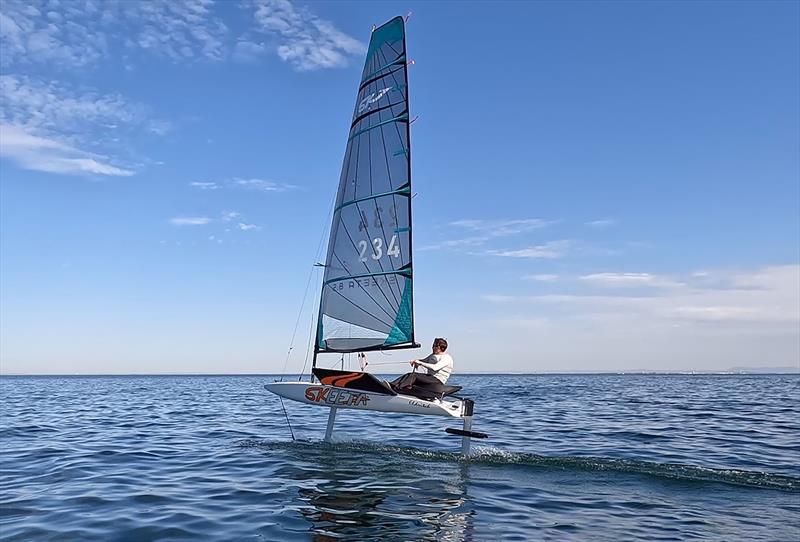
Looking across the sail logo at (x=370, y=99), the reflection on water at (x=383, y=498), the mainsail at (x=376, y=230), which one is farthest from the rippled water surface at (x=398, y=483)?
the sail logo at (x=370, y=99)

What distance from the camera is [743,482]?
1423cm

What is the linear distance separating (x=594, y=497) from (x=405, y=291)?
28.4 feet

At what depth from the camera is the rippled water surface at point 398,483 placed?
10492mm

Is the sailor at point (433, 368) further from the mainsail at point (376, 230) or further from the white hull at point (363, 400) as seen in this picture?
the mainsail at point (376, 230)

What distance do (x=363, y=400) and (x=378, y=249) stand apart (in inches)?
194

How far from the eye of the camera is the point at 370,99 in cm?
2164

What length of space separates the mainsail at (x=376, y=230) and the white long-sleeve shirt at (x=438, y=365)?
60.3 inches

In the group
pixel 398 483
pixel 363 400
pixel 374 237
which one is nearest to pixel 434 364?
pixel 363 400

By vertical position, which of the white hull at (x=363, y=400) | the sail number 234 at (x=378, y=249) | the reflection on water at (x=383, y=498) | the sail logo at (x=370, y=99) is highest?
the sail logo at (x=370, y=99)

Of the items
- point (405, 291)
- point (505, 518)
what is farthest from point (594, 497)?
point (405, 291)

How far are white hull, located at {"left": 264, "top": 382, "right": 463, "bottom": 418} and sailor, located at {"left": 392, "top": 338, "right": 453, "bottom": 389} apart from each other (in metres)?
0.55

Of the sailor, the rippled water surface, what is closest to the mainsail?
the sailor

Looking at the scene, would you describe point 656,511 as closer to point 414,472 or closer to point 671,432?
point 414,472

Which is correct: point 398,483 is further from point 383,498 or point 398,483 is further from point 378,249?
point 378,249
